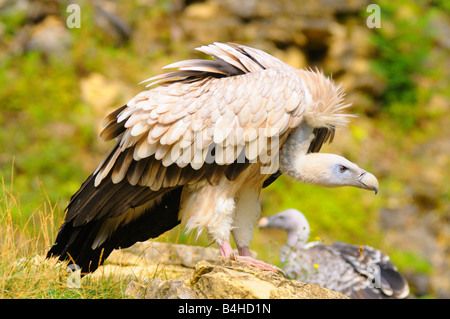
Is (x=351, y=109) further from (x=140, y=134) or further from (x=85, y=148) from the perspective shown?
(x=140, y=134)

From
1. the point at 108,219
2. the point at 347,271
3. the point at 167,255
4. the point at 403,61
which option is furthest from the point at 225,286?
the point at 403,61

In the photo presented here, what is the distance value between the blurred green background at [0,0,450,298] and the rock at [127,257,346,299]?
480 cm

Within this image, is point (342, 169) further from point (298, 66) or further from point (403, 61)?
point (403, 61)

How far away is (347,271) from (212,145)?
2680mm

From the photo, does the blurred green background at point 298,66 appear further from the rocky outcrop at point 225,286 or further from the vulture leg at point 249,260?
the rocky outcrop at point 225,286

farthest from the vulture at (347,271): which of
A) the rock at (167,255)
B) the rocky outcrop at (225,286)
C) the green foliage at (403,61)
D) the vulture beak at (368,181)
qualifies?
the green foliage at (403,61)

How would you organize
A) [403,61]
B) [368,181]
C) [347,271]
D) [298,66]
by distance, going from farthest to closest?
[403,61] → [298,66] → [347,271] → [368,181]

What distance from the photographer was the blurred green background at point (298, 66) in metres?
9.13

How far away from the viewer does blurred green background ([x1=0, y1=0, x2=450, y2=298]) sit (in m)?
9.13

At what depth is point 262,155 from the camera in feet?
12.8

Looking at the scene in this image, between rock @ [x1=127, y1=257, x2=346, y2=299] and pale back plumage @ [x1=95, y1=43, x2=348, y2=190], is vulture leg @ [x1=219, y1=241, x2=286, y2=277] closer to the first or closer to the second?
rock @ [x1=127, y1=257, x2=346, y2=299]

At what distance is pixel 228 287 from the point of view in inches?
118

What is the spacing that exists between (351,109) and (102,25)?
509cm

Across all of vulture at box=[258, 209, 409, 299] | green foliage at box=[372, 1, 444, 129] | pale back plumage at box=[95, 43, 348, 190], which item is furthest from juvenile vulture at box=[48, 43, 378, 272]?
green foliage at box=[372, 1, 444, 129]
